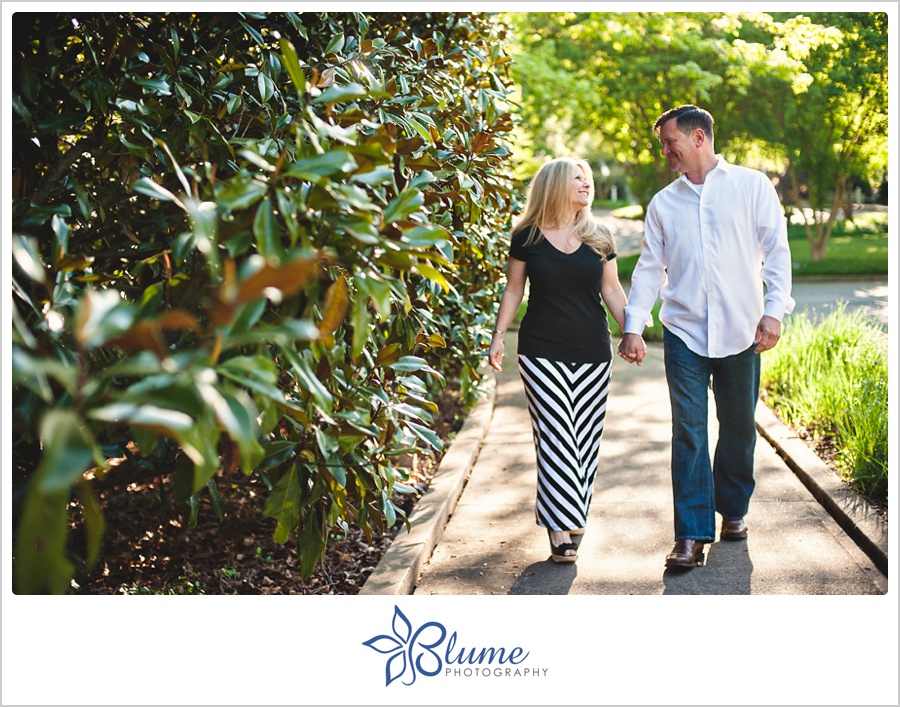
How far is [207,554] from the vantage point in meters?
4.00

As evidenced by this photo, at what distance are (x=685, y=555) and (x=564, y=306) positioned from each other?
127cm

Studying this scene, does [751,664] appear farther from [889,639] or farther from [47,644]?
[47,644]

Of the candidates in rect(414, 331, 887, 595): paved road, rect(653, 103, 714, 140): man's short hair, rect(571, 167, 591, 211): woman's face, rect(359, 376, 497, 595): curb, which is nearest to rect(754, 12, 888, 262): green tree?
rect(653, 103, 714, 140): man's short hair

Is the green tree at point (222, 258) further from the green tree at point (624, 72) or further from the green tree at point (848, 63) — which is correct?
the green tree at point (624, 72)

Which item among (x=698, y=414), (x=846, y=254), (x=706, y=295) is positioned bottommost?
(x=846, y=254)

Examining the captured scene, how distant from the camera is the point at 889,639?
2492 mm

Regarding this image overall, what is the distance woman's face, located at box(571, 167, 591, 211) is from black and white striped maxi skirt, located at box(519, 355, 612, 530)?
78 cm

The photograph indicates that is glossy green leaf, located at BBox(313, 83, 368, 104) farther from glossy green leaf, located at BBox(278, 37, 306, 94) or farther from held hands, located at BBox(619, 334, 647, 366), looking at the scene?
held hands, located at BBox(619, 334, 647, 366)

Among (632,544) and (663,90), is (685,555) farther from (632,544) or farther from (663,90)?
(663,90)

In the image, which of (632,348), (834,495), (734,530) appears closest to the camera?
(632,348)

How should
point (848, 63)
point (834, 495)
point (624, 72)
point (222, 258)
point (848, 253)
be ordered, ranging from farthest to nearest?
point (848, 253)
point (624, 72)
point (834, 495)
point (848, 63)
point (222, 258)

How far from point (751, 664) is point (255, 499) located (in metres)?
3.00

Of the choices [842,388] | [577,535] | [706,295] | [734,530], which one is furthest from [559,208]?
[842,388]

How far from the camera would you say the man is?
150 inches
